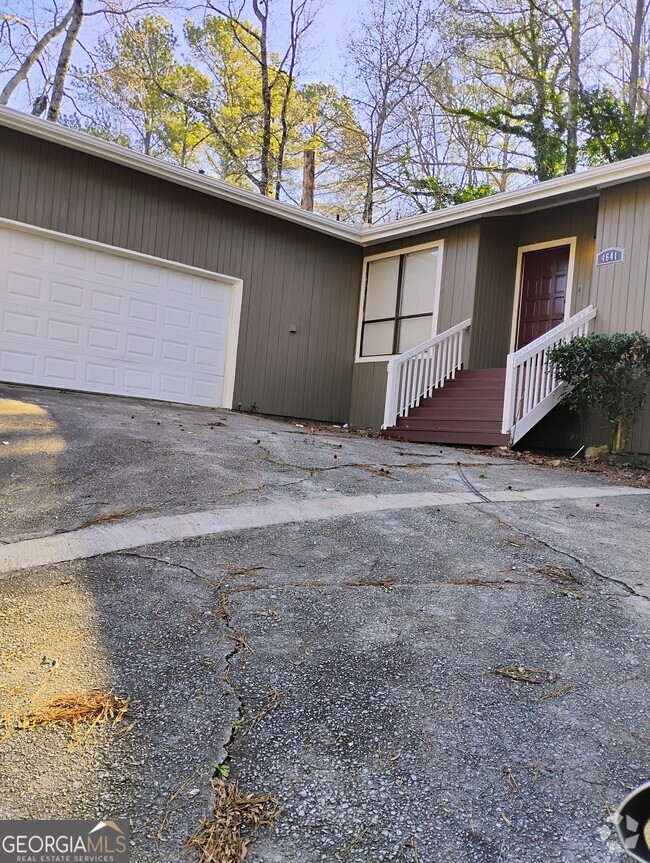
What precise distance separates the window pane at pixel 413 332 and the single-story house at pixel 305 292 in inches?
1.3

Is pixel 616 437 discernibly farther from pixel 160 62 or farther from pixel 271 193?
pixel 160 62

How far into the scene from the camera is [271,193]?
18.6 metres

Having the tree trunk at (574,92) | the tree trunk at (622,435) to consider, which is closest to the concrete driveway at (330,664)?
the tree trunk at (622,435)

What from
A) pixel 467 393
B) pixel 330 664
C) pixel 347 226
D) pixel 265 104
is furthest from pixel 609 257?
pixel 265 104

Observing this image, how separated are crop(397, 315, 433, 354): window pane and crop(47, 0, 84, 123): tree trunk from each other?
34.8 ft

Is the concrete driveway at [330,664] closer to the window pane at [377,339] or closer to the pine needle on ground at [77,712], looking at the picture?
the pine needle on ground at [77,712]

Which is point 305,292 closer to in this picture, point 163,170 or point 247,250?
point 247,250

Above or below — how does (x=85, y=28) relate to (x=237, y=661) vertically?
above

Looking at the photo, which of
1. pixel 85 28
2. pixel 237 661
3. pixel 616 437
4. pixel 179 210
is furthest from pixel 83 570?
→ pixel 85 28

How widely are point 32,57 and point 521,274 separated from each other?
42.9ft

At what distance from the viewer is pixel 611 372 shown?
7.15 metres

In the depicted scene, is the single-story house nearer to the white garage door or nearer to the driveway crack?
the white garage door

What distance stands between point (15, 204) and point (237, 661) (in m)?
7.55

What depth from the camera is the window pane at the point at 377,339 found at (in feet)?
34.9
